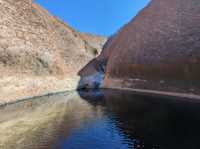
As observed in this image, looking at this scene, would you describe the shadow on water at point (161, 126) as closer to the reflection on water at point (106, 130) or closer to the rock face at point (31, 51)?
the reflection on water at point (106, 130)

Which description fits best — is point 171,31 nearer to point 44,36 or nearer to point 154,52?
point 154,52

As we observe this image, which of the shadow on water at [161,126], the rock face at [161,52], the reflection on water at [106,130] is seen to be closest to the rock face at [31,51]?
the rock face at [161,52]

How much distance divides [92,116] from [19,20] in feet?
84.9

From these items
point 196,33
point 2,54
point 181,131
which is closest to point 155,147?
point 181,131

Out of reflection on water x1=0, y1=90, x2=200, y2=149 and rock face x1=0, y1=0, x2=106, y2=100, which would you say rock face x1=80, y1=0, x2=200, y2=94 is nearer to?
rock face x1=0, y1=0, x2=106, y2=100

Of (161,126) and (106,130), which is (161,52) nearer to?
(161,126)

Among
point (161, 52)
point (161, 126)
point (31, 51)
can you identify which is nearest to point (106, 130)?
point (161, 126)

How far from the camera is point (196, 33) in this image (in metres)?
30.8

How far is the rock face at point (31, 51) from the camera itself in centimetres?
3095

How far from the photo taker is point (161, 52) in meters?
35.3

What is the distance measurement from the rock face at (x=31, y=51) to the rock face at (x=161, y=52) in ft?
29.4

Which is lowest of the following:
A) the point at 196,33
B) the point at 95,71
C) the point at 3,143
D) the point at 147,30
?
the point at 3,143

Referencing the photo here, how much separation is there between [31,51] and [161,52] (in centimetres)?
2282

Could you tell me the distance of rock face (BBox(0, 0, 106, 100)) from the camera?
30953 millimetres
